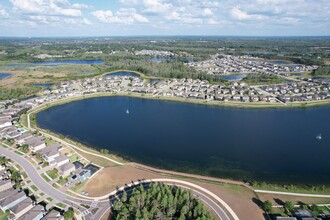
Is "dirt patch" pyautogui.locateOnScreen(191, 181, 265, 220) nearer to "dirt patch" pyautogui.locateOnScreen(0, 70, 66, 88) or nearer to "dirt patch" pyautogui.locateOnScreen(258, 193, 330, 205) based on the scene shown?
"dirt patch" pyautogui.locateOnScreen(258, 193, 330, 205)

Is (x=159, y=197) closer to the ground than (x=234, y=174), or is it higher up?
higher up

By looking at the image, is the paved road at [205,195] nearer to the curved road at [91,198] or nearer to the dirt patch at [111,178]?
the curved road at [91,198]

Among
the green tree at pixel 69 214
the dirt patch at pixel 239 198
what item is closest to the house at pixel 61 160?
the green tree at pixel 69 214

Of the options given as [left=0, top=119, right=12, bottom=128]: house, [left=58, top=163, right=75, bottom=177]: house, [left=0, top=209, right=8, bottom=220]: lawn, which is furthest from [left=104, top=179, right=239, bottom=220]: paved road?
[left=0, top=119, right=12, bottom=128]: house

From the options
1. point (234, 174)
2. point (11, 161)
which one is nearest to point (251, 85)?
point (234, 174)

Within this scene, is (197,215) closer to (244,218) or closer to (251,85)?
(244,218)

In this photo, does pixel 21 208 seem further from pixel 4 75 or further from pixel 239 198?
pixel 4 75
